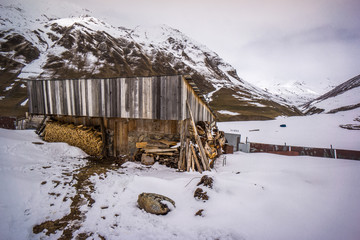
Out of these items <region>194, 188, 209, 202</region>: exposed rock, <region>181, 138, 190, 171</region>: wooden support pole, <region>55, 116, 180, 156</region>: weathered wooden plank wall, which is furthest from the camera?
<region>55, 116, 180, 156</region>: weathered wooden plank wall

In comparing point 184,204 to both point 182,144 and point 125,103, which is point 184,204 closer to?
point 182,144

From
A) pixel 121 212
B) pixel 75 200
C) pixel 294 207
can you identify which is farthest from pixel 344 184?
pixel 75 200

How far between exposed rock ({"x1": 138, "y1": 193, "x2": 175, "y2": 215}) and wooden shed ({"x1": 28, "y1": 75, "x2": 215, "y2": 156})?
12.2 feet

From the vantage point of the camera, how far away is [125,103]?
315 inches

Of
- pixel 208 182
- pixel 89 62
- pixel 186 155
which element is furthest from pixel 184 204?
pixel 89 62

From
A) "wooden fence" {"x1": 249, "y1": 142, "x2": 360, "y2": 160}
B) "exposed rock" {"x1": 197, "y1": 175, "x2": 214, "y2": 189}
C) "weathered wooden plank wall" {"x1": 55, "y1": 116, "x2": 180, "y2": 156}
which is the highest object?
"weathered wooden plank wall" {"x1": 55, "y1": 116, "x2": 180, "y2": 156}

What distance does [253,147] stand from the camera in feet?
51.7

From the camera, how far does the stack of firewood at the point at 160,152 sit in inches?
310

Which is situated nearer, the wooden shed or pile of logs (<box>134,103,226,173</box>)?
the wooden shed

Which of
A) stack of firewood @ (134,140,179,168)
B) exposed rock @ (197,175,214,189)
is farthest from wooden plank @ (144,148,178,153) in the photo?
exposed rock @ (197,175,214,189)

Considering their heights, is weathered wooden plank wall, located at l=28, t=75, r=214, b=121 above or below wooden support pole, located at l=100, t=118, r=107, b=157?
above

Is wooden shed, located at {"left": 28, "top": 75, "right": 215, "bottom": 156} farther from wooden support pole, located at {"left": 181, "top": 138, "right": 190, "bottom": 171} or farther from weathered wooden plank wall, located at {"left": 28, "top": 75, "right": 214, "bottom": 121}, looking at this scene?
wooden support pole, located at {"left": 181, "top": 138, "right": 190, "bottom": 171}

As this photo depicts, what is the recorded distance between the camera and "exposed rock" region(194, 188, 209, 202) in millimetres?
4806

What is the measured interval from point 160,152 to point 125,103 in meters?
3.15
